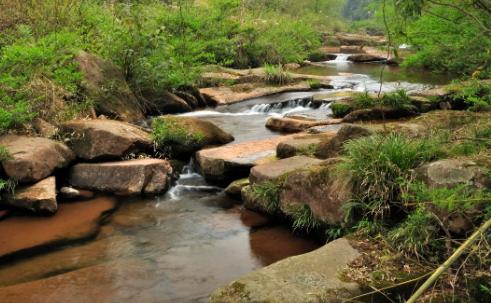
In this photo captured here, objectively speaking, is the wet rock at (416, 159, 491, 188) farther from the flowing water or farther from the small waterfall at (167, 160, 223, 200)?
the small waterfall at (167, 160, 223, 200)

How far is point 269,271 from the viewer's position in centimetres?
429

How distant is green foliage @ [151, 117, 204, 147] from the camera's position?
9352 millimetres

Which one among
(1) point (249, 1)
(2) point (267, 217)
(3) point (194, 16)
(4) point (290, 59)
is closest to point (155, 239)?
(2) point (267, 217)

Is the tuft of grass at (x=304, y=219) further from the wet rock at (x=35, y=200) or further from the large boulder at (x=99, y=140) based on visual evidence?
the large boulder at (x=99, y=140)

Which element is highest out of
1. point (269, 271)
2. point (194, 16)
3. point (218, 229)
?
point (194, 16)

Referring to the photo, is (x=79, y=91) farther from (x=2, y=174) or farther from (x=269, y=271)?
(x=269, y=271)

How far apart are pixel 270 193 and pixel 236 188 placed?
3.54 ft

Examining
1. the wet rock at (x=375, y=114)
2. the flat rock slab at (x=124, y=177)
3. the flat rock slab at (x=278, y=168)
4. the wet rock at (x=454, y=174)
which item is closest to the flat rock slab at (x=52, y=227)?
the flat rock slab at (x=124, y=177)

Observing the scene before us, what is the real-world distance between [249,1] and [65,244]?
24512mm

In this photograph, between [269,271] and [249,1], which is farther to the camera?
[249,1]

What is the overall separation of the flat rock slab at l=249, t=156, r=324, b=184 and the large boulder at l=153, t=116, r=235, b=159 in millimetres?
2510

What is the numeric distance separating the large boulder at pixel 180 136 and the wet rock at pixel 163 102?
314 centimetres

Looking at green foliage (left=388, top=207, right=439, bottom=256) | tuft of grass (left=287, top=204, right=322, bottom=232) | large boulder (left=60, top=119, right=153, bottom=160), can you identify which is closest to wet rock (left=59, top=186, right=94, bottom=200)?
large boulder (left=60, top=119, right=153, bottom=160)

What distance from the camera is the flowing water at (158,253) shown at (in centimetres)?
501
